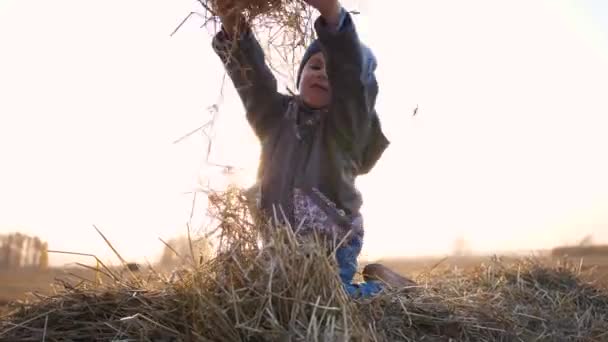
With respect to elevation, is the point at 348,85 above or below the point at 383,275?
above

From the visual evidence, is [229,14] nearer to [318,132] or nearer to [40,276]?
[318,132]

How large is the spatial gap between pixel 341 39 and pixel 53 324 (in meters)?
1.45

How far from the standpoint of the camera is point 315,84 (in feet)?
9.72

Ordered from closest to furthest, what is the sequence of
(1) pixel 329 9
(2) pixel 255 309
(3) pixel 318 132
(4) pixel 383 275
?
1. (2) pixel 255 309
2. (1) pixel 329 9
3. (4) pixel 383 275
4. (3) pixel 318 132

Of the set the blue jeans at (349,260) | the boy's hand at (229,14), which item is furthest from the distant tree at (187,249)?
the boy's hand at (229,14)

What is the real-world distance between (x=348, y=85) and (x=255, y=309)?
1.25m

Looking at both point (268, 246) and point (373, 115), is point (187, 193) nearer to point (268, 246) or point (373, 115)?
point (268, 246)

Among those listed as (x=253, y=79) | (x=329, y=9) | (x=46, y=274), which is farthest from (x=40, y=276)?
(x=329, y=9)

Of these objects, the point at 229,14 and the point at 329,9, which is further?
the point at 229,14

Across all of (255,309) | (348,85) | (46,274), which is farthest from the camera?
(46,274)

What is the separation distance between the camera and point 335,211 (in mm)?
2783

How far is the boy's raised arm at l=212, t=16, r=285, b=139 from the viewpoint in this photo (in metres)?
2.73

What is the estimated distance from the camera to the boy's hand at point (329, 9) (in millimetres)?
2406

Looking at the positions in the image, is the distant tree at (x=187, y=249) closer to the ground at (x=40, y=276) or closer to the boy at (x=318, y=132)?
the boy at (x=318, y=132)
